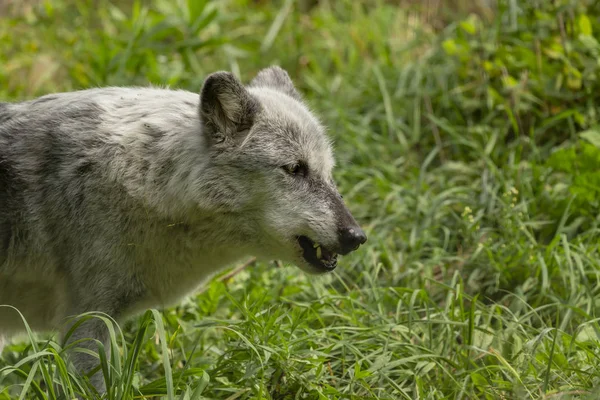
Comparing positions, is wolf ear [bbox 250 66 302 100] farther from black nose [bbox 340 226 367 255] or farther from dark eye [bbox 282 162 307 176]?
black nose [bbox 340 226 367 255]

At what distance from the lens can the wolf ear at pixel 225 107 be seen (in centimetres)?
365

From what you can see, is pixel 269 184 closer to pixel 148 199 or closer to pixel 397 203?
pixel 148 199

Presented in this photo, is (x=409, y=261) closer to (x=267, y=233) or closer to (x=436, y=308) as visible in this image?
(x=436, y=308)

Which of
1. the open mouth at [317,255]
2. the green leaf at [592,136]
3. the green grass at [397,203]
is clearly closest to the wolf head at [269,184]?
the open mouth at [317,255]

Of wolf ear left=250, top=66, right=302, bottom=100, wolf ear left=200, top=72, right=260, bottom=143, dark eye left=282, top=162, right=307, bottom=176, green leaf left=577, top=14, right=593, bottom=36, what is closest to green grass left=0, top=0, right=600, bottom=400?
green leaf left=577, top=14, right=593, bottom=36

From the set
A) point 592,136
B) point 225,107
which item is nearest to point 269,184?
point 225,107

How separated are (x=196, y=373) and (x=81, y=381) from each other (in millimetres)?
519

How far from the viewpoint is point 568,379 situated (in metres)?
3.52

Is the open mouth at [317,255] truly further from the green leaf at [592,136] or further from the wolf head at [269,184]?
the green leaf at [592,136]

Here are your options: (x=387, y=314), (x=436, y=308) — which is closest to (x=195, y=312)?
(x=387, y=314)

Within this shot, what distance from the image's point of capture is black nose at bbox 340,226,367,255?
3.68 m

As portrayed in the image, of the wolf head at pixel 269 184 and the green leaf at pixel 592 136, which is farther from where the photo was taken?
the green leaf at pixel 592 136

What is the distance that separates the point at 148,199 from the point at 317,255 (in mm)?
865

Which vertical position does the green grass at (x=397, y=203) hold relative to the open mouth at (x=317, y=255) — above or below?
below
